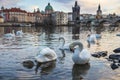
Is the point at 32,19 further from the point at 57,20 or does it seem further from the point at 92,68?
the point at 92,68

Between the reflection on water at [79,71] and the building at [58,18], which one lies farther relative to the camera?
the building at [58,18]

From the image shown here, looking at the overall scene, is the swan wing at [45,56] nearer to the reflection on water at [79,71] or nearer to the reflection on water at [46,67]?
the reflection on water at [46,67]

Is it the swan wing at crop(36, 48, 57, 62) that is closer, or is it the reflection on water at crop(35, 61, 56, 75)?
the reflection on water at crop(35, 61, 56, 75)

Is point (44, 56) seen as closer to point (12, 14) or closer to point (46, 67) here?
point (46, 67)

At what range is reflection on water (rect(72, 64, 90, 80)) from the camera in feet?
40.7

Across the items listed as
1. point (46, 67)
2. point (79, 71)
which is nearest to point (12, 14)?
point (46, 67)

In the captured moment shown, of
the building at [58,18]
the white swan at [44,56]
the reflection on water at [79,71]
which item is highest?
the building at [58,18]

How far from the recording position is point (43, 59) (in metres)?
15.2

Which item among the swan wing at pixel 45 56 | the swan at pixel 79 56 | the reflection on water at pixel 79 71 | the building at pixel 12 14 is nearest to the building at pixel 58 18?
the building at pixel 12 14

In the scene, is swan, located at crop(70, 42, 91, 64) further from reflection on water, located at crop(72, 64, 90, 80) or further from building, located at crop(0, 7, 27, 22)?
building, located at crop(0, 7, 27, 22)

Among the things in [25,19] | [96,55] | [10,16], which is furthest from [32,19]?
[96,55]

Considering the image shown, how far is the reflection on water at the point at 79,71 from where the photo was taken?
12.4 meters

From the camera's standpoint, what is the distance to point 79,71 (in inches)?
532

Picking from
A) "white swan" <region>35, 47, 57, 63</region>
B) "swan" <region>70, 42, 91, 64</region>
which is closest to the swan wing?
"white swan" <region>35, 47, 57, 63</region>
